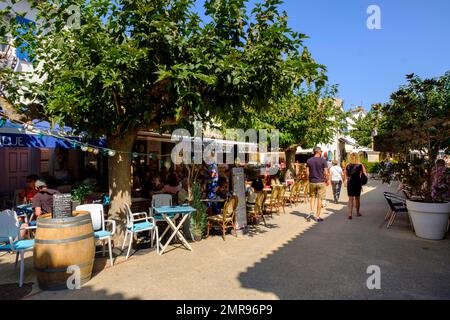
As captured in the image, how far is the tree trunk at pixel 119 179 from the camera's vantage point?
231 inches

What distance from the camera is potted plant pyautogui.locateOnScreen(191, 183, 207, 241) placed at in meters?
6.41

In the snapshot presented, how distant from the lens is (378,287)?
4062 mm

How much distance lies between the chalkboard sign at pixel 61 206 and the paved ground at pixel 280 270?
0.98 metres

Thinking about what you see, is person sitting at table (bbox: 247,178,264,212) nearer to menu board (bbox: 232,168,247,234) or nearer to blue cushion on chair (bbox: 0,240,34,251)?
menu board (bbox: 232,168,247,234)

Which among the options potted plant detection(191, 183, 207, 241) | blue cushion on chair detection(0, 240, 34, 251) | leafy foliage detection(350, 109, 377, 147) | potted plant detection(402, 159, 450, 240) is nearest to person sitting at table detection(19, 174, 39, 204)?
blue cushion on chair detection(0, 240, 34, 251)

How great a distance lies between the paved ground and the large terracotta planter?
0.69 feet

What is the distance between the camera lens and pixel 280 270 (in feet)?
15.4

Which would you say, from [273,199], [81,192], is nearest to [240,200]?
[273,199]

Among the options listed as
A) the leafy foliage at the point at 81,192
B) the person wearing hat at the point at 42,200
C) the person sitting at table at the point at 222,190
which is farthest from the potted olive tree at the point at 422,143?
the person wearing hat at the point at 42,200

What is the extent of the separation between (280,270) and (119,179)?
335 cm
